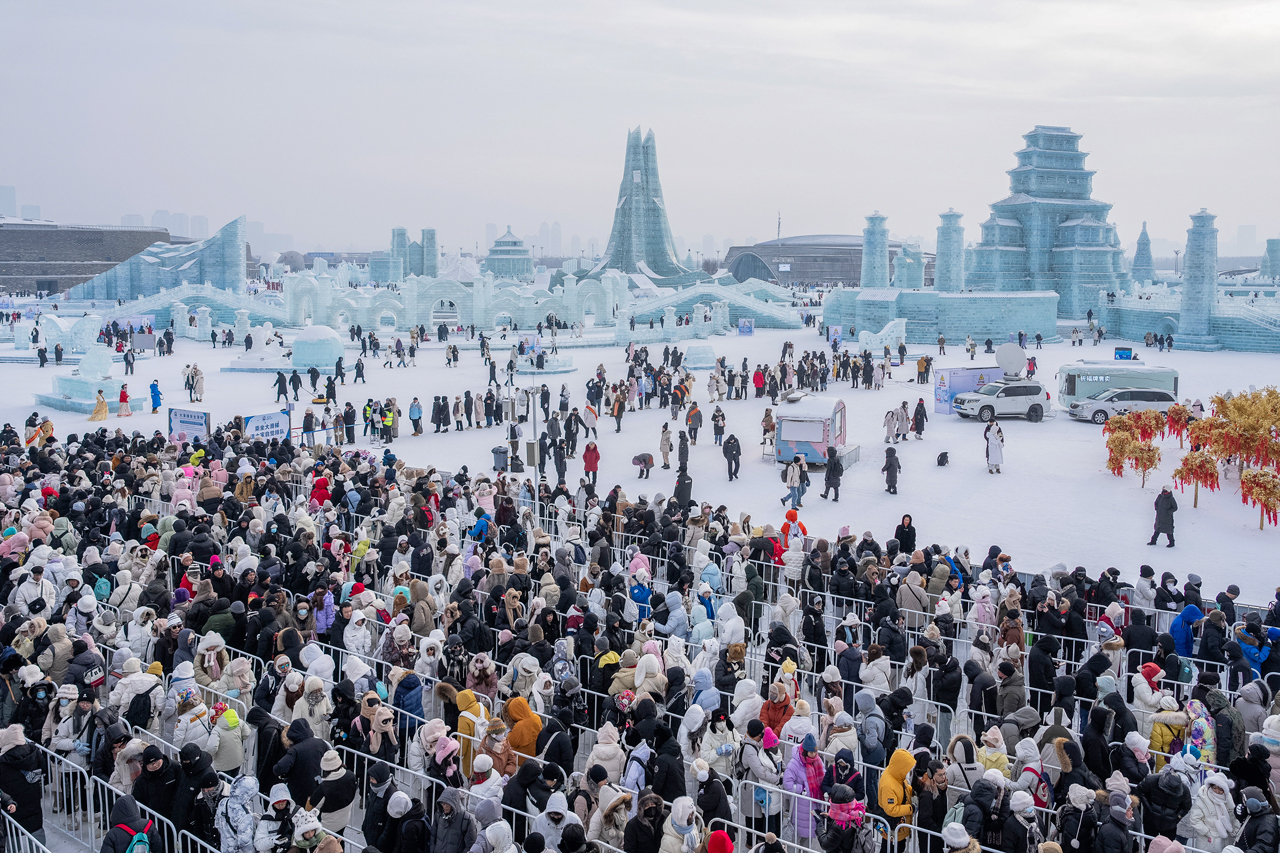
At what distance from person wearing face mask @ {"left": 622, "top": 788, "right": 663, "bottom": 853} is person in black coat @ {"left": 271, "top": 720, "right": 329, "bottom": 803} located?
2202mm

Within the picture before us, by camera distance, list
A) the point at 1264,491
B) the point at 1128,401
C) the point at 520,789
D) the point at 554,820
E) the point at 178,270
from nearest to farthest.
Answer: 1. the point at 554,820
2. the point at 520,789
3. the point at 1264,491
4. the point at 1128,401
5. the point at 178,270

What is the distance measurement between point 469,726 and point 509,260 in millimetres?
86237

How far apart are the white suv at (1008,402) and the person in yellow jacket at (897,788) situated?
21384mm

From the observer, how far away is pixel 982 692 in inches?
345

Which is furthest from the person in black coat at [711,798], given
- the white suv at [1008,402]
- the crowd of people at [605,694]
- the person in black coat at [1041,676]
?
the white suv at [1008,402]

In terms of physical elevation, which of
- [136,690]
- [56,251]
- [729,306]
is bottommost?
[136,690]

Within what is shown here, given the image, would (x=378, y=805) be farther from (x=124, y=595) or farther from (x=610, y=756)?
(x=124, y=595)

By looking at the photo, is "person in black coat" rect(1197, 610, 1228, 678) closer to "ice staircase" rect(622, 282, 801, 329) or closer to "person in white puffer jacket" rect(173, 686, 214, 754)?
"person in white puffer jacket" rect(173, 686, 214, 754)

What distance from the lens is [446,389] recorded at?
108 feet

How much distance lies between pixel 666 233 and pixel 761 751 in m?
79.1

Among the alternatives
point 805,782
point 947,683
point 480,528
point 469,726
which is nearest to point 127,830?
point 469,726

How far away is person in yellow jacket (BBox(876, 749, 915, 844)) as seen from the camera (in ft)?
22.4

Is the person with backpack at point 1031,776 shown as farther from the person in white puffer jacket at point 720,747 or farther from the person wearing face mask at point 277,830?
the person wearing face mask at point 277,830

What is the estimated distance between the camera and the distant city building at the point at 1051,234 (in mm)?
57062
